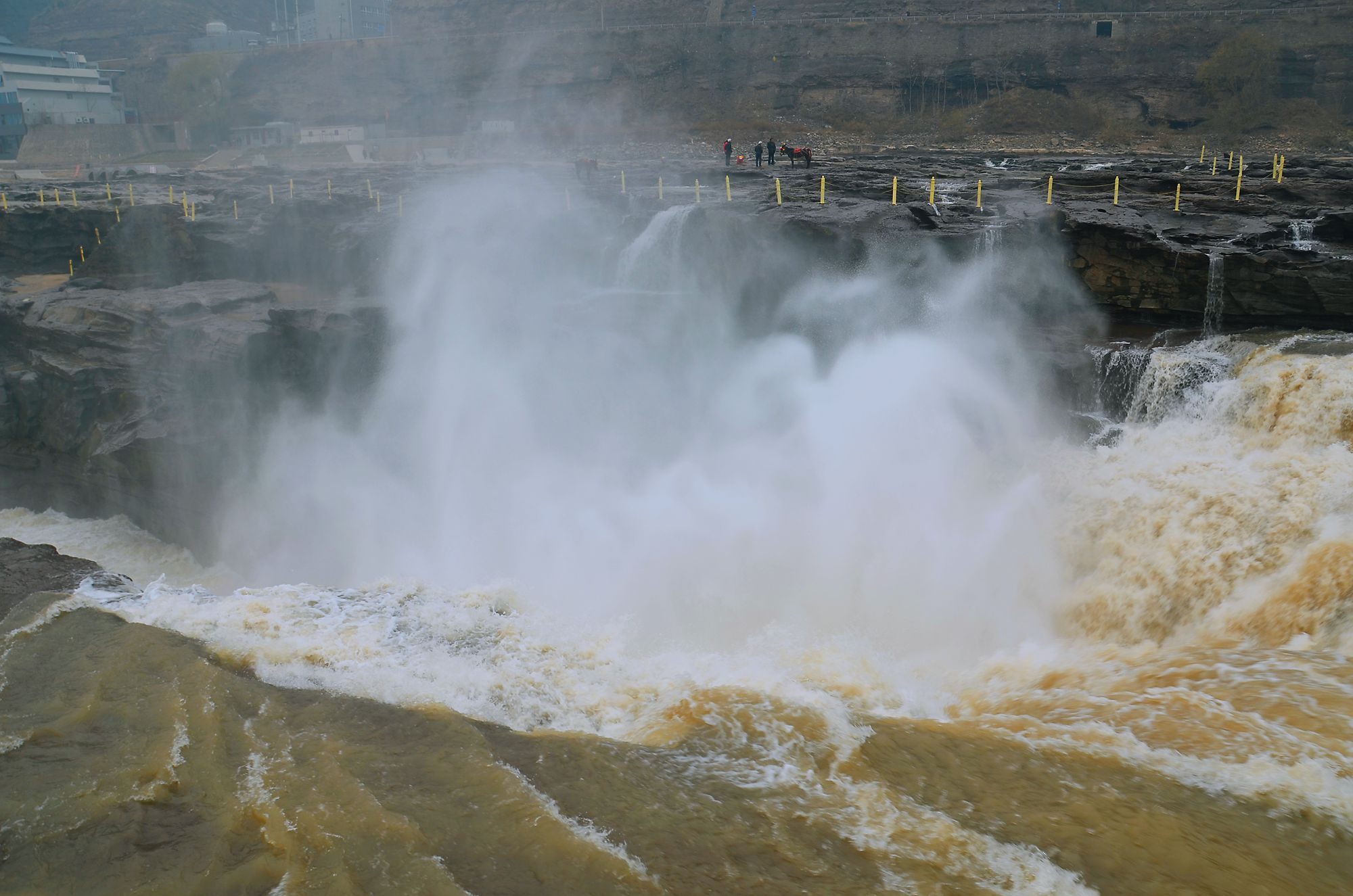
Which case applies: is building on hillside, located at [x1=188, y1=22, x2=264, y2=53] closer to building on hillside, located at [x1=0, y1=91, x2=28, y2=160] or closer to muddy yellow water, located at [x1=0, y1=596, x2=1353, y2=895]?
building on hillside, located at [x1=0, y1=91, x2=28, y2=160]

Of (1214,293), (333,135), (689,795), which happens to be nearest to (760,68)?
(333,135)

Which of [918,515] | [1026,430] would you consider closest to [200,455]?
[918,515]

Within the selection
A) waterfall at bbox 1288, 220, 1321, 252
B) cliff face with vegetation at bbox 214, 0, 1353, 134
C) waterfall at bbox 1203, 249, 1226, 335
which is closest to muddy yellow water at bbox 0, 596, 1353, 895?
waterfall at bbox 1203, 249, 1226, 335

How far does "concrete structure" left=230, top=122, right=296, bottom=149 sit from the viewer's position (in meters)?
55.2

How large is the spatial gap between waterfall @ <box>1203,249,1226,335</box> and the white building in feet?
231

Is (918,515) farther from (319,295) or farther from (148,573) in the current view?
(319,295)

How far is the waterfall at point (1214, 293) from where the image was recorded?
1394cm

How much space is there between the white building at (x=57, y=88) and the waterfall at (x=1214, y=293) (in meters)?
70.5

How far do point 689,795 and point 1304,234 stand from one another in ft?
47.4

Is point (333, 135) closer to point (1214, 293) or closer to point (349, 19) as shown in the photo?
point (349, 19)

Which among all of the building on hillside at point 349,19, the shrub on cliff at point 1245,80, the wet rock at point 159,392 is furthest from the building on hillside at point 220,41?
the shrub on cliff at point 1245,80

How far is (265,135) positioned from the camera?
56.9 meters

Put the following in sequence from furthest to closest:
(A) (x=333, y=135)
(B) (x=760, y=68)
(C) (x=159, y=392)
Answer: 1. (A) (x=333, y=135)
2. (B) (x=760, y=68)
3. (C) (x=159, y=392)

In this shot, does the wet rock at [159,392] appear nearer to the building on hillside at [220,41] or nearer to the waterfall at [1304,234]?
the waterfall at [1304,234]
